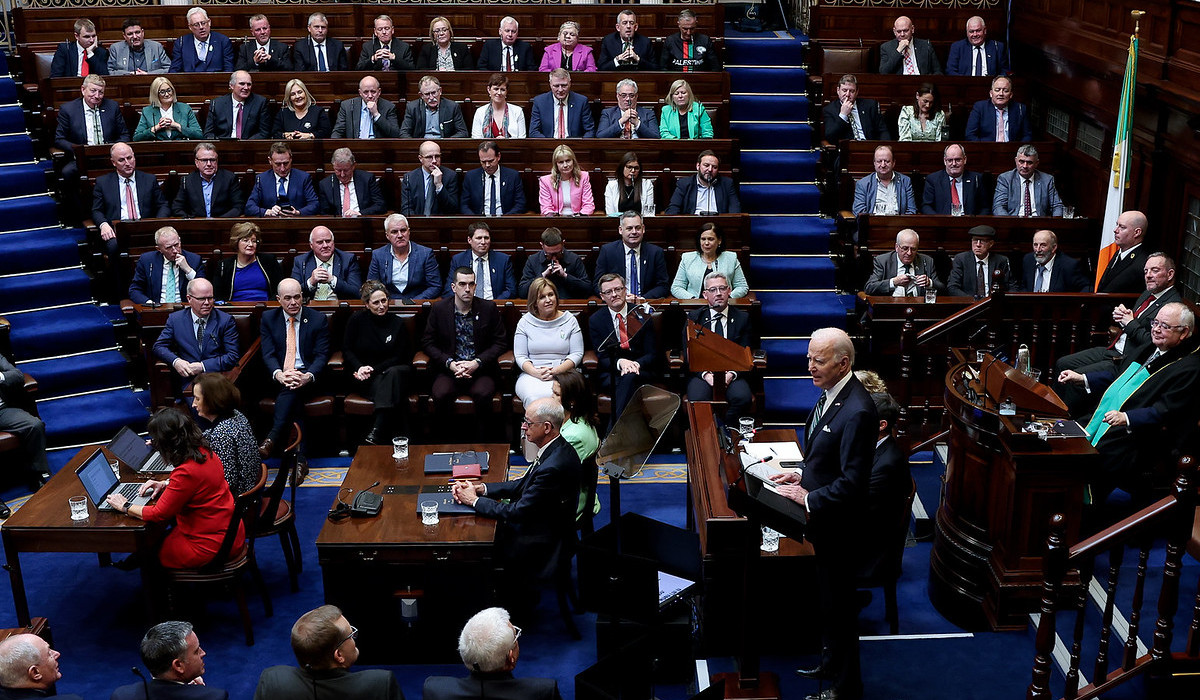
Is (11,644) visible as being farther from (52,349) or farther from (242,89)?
(242,89)

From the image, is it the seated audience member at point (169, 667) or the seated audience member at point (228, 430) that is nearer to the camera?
the seated audience member at point (169, 667)

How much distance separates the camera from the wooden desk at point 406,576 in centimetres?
498

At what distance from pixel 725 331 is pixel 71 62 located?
6.31 m

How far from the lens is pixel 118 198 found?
840 centimetres

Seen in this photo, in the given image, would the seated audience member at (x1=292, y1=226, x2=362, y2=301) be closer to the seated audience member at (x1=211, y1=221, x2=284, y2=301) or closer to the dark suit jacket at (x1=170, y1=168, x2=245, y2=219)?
the seated audience member at (x1=211, y1=221, x2=284, y2=301)

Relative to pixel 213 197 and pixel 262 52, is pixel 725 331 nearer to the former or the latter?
pixel 213 197

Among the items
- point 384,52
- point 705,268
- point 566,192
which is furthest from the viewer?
point 384,52

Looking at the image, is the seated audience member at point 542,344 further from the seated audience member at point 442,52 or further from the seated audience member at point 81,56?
the seated audience member at point 81,56

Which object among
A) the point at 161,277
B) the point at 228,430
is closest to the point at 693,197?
the point at 161,277

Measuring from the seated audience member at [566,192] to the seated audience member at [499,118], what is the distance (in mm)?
855

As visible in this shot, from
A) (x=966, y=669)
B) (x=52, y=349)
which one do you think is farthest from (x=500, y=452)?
(x=52, y=349)

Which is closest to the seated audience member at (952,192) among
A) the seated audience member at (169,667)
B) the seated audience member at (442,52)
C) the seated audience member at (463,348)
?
the seated audience member at (463,348)

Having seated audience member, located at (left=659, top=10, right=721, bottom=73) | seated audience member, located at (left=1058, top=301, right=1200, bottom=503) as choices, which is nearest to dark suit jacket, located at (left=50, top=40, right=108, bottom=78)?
seated audience member, located at (left=659, top=10, right=721, bottom=73)

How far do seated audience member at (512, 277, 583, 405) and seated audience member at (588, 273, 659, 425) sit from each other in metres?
0.16
